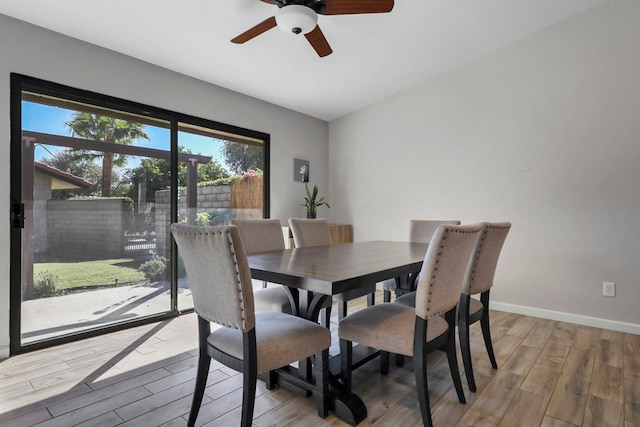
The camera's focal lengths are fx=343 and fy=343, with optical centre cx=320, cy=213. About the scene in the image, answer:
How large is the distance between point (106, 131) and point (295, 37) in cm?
182

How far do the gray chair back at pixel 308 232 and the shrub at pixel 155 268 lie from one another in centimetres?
135

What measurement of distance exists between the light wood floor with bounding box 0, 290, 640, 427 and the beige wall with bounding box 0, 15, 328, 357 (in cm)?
78

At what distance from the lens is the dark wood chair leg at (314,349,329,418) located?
163cm

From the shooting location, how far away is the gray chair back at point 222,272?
1311mm

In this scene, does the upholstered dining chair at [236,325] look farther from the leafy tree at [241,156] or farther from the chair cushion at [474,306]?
the leafy tree at [241,156]

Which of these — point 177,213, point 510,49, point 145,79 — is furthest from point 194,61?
point 510,49

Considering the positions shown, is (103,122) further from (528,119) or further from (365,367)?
(528,119)

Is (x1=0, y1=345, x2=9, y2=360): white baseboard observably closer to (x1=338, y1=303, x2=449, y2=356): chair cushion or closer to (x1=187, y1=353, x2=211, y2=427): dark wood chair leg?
(x1=187, y1=353, x2=211, y2=427): dark wood chair leg

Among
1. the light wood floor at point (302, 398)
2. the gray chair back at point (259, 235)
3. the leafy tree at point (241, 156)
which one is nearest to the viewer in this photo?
the light wood floor at point (302, 398)

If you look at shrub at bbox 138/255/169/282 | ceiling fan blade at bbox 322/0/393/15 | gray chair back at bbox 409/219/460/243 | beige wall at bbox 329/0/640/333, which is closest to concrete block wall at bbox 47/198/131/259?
shrub at bbox 138/255/169/282

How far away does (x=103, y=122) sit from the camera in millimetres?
2930

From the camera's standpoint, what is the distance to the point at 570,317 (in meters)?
3.20

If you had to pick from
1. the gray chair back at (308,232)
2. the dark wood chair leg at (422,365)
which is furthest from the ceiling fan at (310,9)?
the dark wood chair leg at (422,365)

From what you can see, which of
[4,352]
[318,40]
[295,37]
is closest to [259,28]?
[318,40]
